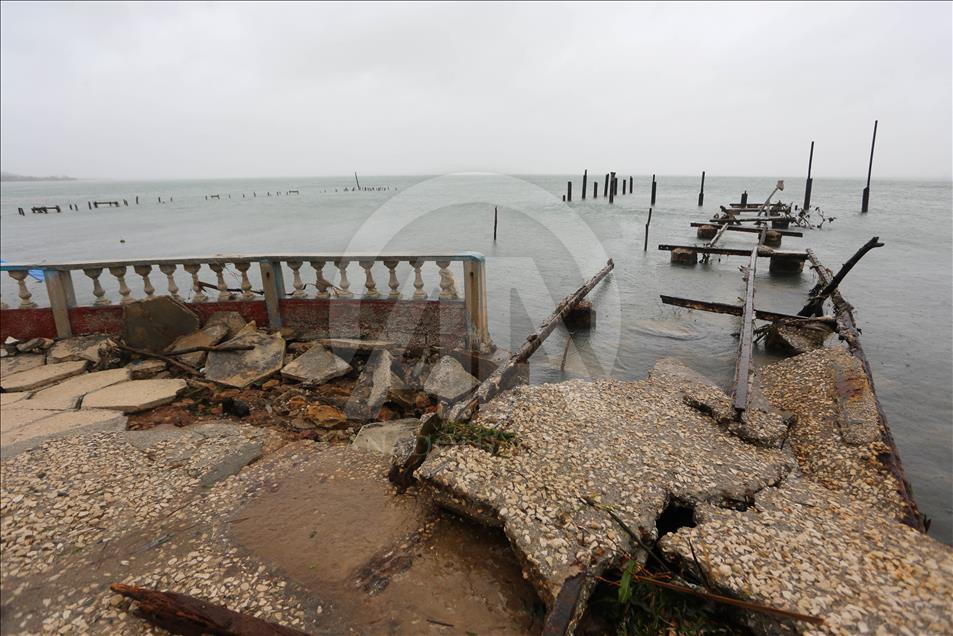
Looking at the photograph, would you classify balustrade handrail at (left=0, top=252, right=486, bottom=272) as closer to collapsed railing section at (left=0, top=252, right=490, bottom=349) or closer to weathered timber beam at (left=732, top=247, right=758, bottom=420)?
collapsed railing section at (left=0, top=252, right=490, bottom=349)

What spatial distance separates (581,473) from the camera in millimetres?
3508

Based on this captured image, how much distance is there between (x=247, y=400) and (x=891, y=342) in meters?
13.3

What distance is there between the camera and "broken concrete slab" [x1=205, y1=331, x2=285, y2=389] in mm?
6000

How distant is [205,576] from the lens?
2990mm

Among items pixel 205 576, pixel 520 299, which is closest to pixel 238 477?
pixel 205 576

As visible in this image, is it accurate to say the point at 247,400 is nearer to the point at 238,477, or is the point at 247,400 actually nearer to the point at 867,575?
the point at 238,477

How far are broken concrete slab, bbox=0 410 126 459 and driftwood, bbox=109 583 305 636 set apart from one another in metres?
2.90

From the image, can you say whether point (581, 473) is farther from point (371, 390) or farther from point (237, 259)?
point (237, 259)

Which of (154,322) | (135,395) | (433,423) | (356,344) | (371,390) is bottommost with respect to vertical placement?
(371,390)

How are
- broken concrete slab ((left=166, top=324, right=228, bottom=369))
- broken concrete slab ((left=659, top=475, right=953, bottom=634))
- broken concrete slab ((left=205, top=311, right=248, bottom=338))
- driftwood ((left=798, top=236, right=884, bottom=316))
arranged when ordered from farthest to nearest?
driftwood ((left=798, top=236, right=884, bottom=316))
broken concrete slab ((left=205, top=311, right=248, bottom=338))
broken concrete slab ((left=166, top=324, right=228, bottom=369))
broken concrete slab ((left=659, top=475, right=953, bottom=634))

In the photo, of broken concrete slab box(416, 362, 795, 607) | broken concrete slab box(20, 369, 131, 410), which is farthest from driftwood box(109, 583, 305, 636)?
broken concrete slab box(20, 369, 131, 410)

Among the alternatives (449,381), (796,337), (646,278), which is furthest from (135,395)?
(646,278)

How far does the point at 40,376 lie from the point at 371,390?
454 cm

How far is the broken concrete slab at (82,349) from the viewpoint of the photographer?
253 inches
